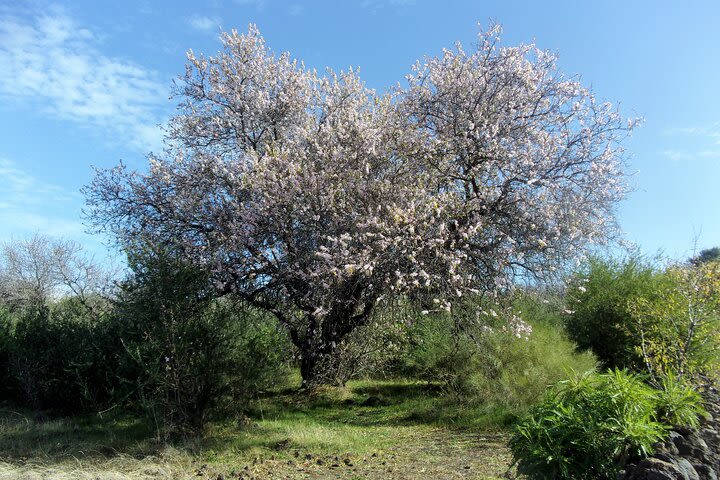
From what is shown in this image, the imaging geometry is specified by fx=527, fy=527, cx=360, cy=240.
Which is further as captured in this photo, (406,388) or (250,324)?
(406,388)

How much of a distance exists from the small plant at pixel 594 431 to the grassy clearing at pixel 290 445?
1836 millimetres

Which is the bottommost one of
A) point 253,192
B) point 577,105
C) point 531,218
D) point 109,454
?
A: point 109,454

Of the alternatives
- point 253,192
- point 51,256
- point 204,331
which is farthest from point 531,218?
point 51,256

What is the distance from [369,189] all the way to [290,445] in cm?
488

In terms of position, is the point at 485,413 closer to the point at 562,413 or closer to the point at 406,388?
the point at 406,388

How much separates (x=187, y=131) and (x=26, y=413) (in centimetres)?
740

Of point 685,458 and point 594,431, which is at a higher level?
point 594,431

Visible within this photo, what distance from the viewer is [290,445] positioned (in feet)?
26.7

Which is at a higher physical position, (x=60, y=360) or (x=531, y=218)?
(x=531, y=218)

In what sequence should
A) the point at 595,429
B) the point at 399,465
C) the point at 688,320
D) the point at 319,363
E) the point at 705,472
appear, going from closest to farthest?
the point at 705,472
the point at 595,429
the point at 399,465
the point at 688,320
the point at 319,363

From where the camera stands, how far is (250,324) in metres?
10.1

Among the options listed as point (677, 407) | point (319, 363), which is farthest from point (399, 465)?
point (319, 363)

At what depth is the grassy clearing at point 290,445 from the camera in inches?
267

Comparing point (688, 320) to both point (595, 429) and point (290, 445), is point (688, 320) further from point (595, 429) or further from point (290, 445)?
point (290, 445)
